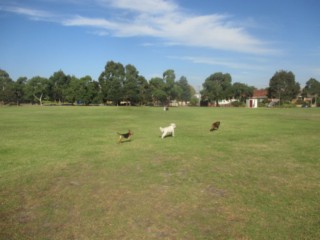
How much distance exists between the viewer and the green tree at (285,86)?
345 ft

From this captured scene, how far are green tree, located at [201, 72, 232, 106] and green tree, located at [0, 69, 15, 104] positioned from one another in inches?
2825

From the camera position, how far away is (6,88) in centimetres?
10769

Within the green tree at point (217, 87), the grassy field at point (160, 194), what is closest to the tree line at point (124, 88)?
the green tree at point (217, 87)

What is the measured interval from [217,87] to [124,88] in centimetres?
3596

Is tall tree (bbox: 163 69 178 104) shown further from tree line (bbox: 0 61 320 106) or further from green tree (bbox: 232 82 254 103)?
green tree (bbox: 232 82 254 103)

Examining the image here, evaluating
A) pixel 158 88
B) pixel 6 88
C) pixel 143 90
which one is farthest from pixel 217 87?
pixel 6 88

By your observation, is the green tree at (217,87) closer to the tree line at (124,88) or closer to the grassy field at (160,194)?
the tree line at (124,88)

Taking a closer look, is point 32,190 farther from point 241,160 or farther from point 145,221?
point 241,160

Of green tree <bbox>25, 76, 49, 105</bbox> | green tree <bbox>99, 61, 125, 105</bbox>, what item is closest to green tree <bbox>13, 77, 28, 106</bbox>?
green tree <bbox>25, 76, 49, 105</bbox>

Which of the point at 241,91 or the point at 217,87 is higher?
the point at 217,87

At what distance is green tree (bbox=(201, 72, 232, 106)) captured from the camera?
357 ft

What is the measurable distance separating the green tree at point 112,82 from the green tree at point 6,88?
36.5 m

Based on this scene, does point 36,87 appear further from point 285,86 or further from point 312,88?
point 312,88

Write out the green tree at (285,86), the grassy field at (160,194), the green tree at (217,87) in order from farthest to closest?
the green tree at (217,87), the green tree at (285,86), the grassy field at (160,194)
